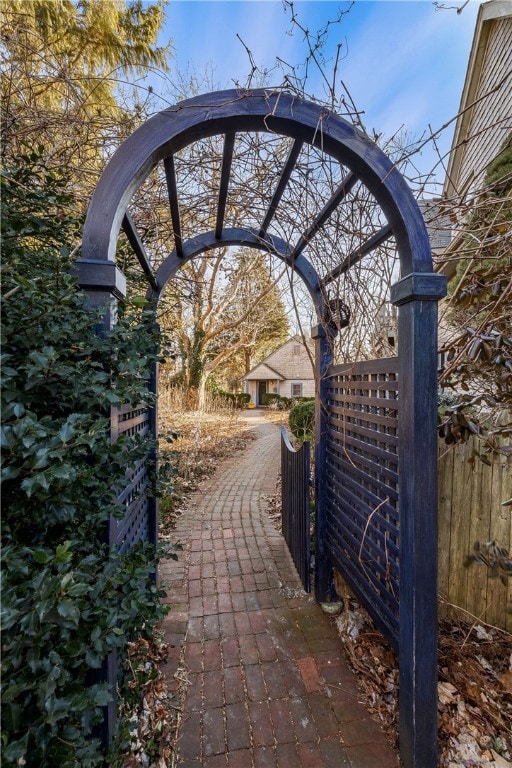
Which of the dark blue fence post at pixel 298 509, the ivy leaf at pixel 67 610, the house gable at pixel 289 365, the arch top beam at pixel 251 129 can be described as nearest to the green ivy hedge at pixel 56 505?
the ivy leaf at pixel 67 610

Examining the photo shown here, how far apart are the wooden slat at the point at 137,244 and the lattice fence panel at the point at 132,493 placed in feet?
3.11

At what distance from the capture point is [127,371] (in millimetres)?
1371

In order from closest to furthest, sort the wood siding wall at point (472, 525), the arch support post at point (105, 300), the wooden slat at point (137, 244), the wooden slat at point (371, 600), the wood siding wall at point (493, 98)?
the arch support post at point (105, 300) → the wooden slat at point (371, 600) → the wooden slat at point (137, 244) → the wood siding wall at point (472, 525) → the wood siding wall at point (493, 98)

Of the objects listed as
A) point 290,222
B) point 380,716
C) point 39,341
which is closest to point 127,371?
point 39,341

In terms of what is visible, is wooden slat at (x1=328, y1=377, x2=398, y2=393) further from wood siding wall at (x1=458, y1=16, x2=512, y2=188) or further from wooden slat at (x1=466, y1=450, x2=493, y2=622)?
wood siding wall at (x1=458, y1=16, x2=512, y2=188)

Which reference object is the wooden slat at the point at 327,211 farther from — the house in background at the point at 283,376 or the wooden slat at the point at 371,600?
the house in background at the point at 283,376

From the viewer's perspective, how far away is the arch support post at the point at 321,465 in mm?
2736

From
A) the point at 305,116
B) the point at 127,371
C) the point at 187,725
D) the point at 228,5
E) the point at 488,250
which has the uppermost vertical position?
the point at 228,5

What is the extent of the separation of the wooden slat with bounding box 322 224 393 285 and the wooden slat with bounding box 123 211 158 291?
131 cm

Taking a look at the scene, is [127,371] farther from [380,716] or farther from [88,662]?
[380,716]

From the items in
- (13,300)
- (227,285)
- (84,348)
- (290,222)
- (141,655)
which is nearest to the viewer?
(13,300)

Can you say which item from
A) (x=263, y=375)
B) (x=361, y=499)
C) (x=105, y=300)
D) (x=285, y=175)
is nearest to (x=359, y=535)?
(x=361, y=499)

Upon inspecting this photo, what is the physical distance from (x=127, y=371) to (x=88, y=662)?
93cm

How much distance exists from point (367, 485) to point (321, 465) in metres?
0.74
